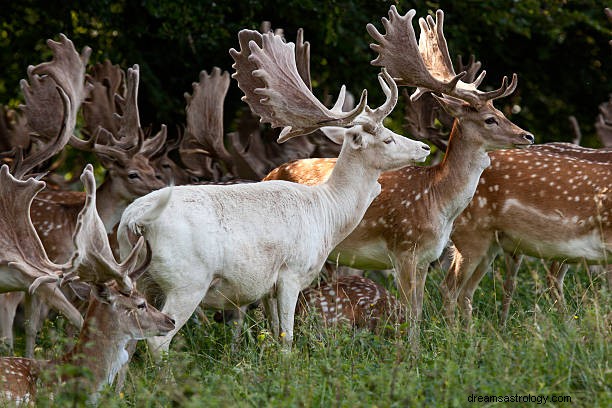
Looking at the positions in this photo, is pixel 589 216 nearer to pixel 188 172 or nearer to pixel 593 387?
pixel 593 387

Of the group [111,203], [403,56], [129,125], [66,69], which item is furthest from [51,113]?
[403,56]

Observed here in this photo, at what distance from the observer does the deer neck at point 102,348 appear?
5.65m

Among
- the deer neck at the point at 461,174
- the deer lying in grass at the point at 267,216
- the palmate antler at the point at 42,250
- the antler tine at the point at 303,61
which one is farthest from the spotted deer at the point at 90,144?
the deer neck at the point at 461,174

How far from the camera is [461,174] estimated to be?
768cm

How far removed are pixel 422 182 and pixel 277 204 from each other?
174 centimetres

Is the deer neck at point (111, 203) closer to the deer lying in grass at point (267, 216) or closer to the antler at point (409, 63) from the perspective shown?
the deer lying in grass at point (267, 216)

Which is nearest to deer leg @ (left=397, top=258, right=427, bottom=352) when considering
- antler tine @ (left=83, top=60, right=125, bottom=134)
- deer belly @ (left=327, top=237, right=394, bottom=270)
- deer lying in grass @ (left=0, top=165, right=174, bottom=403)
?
deer belly @ (left=327, top=237, right=394, bottom=270)

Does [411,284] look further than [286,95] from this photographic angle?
Yes

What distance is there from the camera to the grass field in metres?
4.93

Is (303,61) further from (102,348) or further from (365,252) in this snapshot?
(102,348)

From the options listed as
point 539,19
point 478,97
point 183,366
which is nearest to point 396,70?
point 478,97

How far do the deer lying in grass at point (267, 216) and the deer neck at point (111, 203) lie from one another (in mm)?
2190

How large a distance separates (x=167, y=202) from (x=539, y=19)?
681cm

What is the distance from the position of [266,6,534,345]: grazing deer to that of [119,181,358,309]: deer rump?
3.60 feet
